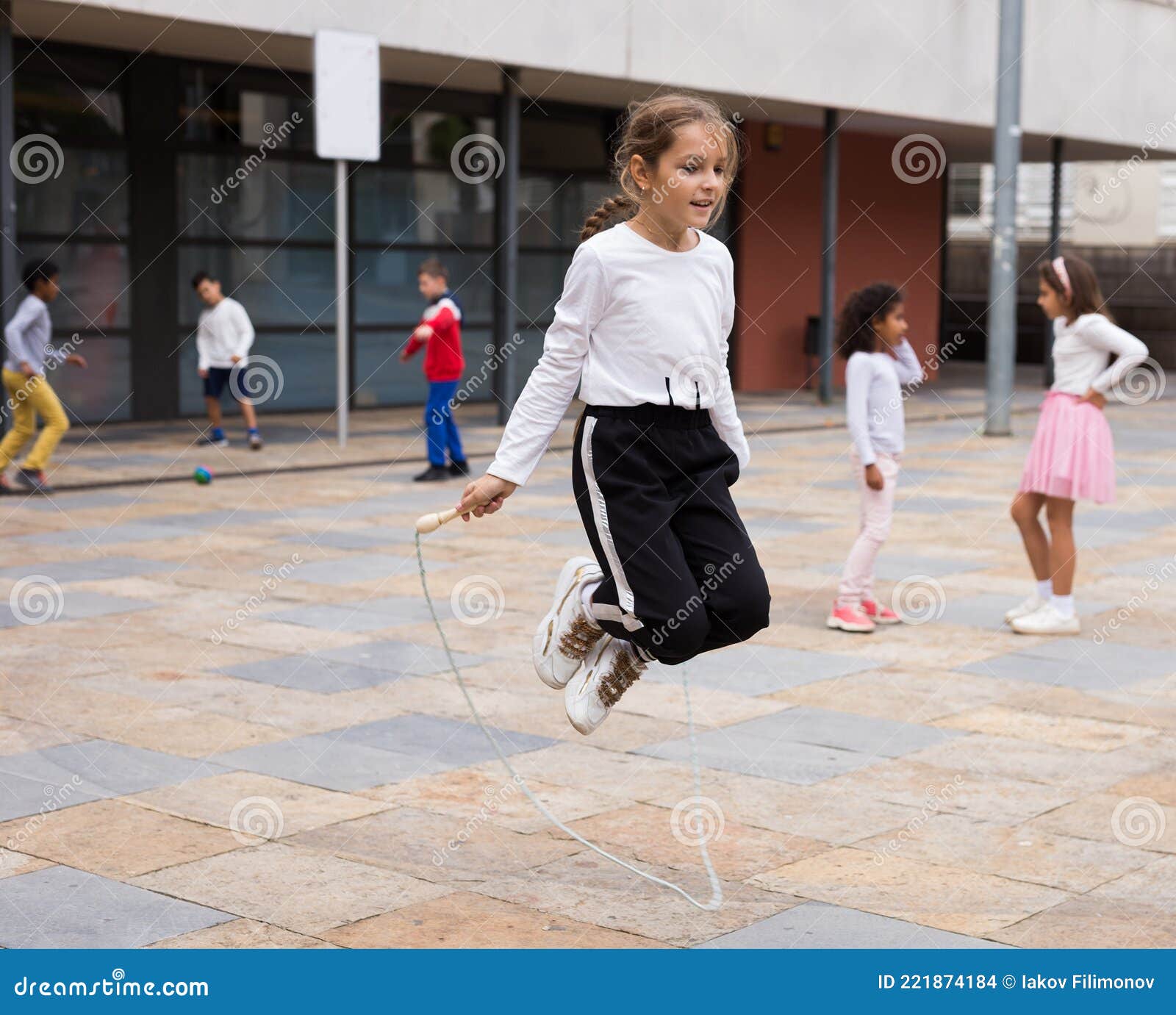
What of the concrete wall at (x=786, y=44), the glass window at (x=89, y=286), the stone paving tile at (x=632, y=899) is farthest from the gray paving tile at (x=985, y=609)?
the glass window at (x=89, y=286)

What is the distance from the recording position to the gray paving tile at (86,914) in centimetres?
374

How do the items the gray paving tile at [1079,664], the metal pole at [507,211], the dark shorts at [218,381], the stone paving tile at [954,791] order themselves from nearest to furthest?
the stone paving tile at [954,791] → the gray paving tile at [1079,664] → the dark shorts at [218,381] → the metal pole at [507,211]

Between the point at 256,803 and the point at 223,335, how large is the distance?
10650 mm

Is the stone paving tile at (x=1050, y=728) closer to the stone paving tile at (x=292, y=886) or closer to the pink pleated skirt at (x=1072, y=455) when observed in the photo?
the pink pleated skirt at (x=1072, y=455)

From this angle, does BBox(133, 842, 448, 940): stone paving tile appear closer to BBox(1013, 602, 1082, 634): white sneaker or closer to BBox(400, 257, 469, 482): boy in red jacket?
BBox(1013, 602, 1082, 634): white sneaker

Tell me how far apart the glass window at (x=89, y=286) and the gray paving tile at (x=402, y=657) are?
33.8 feet

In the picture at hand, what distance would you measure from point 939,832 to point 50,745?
9.34 ft

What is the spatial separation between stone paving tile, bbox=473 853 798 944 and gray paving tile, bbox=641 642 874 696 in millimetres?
2205

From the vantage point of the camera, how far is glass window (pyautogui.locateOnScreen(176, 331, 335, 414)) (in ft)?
58.2

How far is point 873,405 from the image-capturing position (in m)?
7.67

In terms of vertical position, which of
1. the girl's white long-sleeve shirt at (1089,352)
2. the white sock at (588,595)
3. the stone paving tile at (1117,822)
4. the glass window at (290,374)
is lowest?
the stone paving tile at (1117,822)

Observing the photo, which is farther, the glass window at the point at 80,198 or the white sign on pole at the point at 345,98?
the glass window at the point at 80,198

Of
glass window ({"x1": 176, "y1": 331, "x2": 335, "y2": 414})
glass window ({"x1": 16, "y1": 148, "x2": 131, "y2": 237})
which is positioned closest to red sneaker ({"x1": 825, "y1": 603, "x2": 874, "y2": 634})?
glass window ({"x1": 16, "y1": 148, "x2": 131, "y2": 237})

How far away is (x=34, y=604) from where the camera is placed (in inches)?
314
